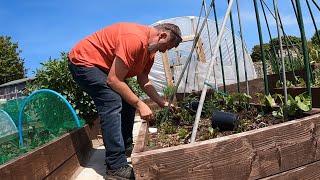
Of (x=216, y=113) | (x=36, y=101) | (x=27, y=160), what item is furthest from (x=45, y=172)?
(x=36, y=101)

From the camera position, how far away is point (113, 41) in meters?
2.94

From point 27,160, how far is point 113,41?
1.08m

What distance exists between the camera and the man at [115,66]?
2684mm

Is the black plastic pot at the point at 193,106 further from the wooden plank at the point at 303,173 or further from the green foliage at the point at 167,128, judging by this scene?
the wooden plank at the point at 303,173

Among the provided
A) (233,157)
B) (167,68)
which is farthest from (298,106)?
(167,68)

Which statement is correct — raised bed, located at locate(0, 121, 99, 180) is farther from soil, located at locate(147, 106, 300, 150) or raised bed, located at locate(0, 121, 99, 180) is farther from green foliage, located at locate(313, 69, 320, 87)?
green foliage, located at locate(313, 69, 320, 87)

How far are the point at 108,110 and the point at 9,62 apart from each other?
124 ft

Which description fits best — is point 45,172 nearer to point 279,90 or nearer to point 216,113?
point 216,113

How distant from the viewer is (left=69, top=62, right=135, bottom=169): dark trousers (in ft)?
9.23

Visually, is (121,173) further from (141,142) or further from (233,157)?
(233,157)

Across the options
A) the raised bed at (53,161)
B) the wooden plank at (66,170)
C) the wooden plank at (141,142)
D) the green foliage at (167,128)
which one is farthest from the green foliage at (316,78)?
the wooden plank at (66,170)

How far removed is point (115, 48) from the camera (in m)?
2.91

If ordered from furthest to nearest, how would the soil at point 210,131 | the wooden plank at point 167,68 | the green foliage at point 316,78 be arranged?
the wooden plank at point 167,68
the green foliage at point 316,78
the soil at point 210,131

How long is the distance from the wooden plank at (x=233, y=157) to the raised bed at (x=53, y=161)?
1.80ft
